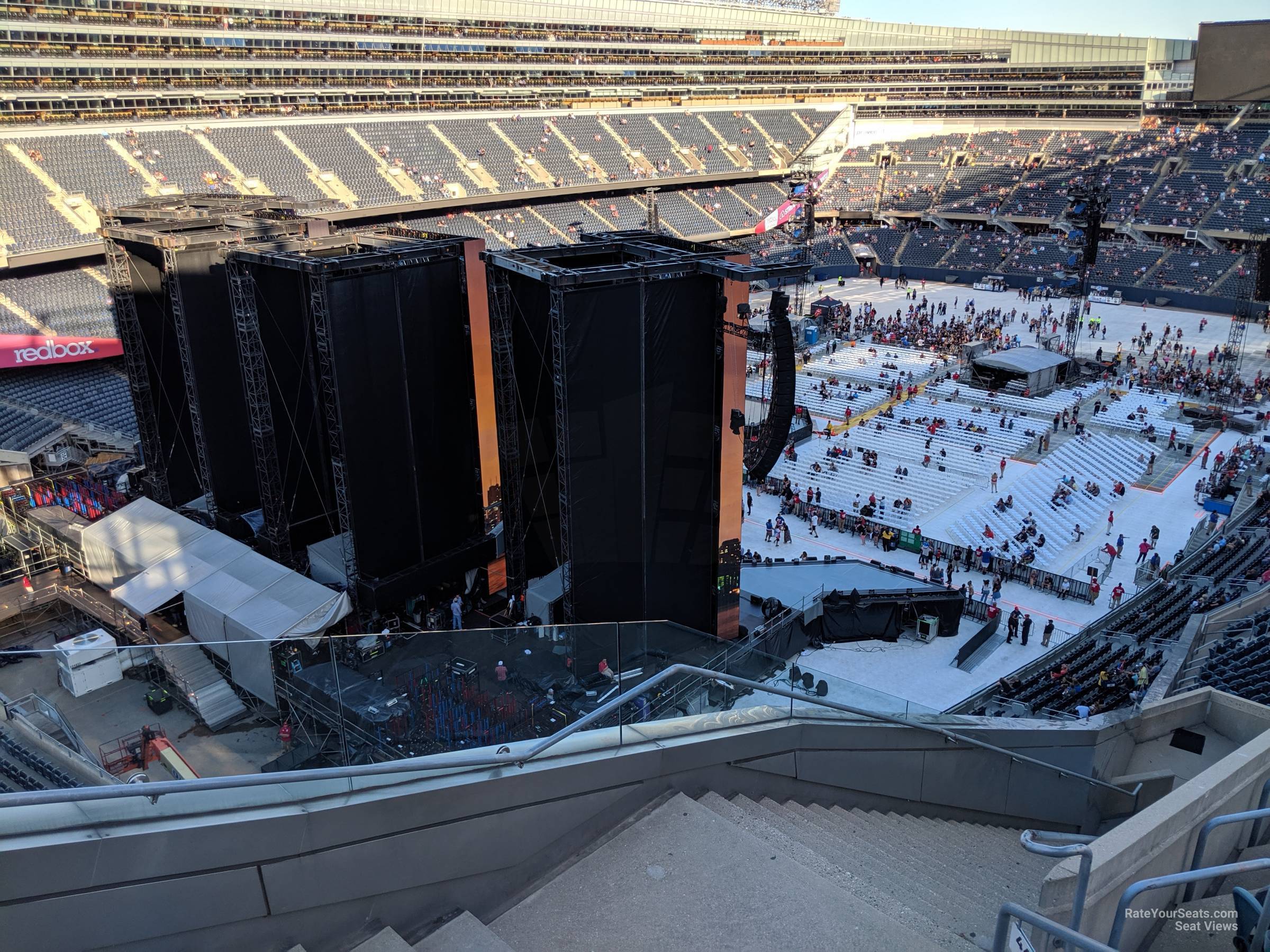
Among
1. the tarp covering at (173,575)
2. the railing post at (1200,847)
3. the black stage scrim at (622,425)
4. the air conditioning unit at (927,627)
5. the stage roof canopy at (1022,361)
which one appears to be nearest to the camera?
the railing post at (1200,847)

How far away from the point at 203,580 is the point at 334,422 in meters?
2.82

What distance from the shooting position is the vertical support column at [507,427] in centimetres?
1259

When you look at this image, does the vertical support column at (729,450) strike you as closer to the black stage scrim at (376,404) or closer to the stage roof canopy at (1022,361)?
the black stage scrim at (376,404)

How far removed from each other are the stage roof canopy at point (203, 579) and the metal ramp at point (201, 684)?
8.68m

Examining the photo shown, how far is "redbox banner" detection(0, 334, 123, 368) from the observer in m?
27.0

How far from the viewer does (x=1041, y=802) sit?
8.40 metres

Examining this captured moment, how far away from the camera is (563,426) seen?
1157 centimetres

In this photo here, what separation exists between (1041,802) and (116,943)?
7.67m

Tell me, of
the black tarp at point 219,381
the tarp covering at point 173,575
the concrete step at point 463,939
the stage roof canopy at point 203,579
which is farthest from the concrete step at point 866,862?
the black tarp at point 219,381

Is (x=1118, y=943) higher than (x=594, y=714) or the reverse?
the reverse

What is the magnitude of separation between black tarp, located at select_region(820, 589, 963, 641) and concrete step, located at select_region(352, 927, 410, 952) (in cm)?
1352

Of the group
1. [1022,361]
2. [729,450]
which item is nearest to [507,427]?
[729,450]

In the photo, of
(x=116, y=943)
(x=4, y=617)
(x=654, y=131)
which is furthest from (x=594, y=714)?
(x=654, y=131)

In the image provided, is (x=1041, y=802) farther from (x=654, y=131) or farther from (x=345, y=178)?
(x=654, y=131)
